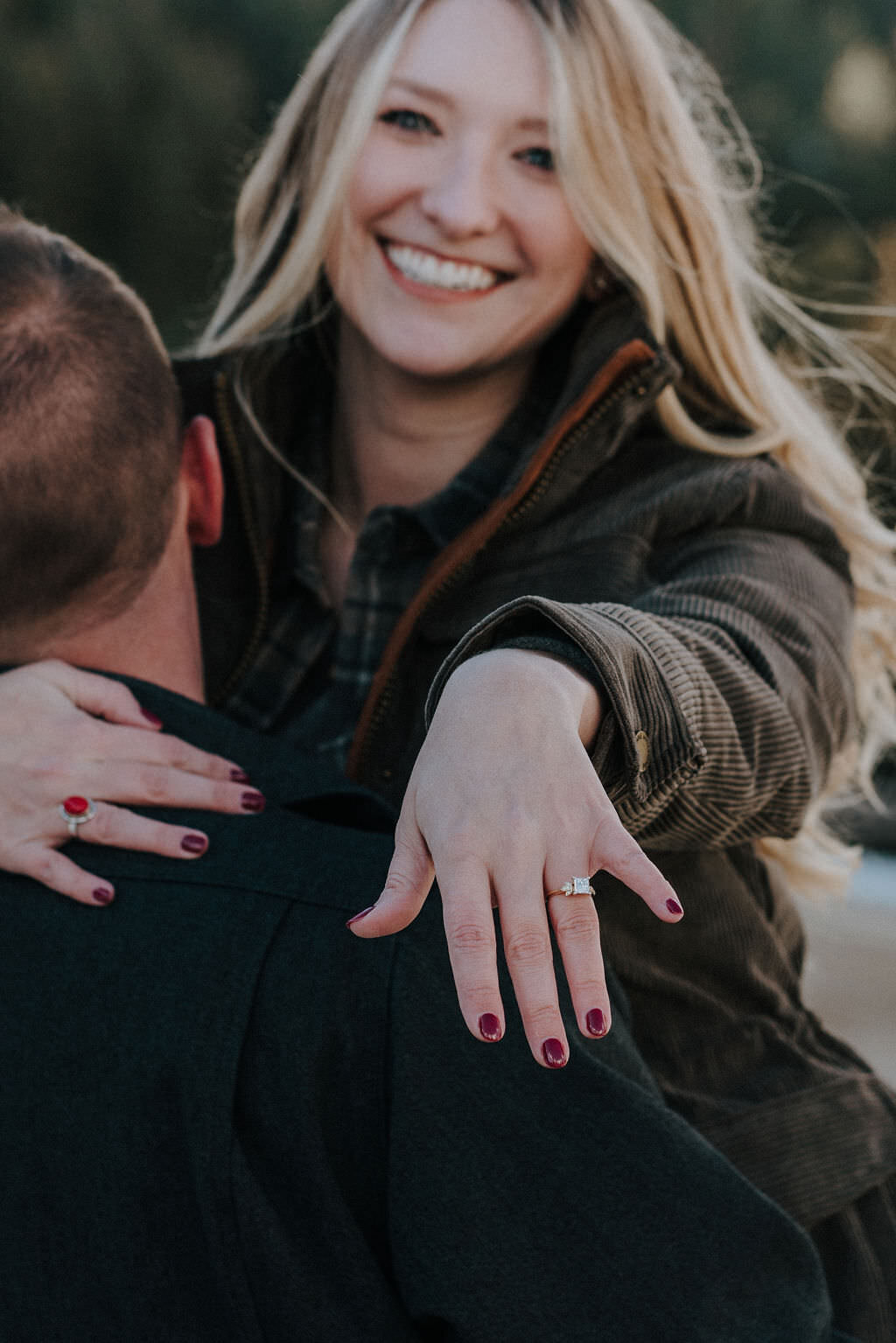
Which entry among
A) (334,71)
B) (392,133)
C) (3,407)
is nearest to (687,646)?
(3,407)

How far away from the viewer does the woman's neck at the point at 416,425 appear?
A: 5.23 ft

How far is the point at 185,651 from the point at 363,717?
24 cm

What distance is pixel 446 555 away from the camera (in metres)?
1.37

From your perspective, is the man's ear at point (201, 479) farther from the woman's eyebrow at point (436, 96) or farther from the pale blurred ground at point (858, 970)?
the pale blurred ground at point (858, 970)

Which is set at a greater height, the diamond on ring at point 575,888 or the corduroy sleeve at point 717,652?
the diamond on ring at point 575,888

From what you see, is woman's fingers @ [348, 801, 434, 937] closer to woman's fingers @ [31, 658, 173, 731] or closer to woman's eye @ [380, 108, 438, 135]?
woman's fingers @ [31, 658, 173, 731]

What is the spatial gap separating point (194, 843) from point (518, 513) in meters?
0.55

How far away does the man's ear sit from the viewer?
126cm

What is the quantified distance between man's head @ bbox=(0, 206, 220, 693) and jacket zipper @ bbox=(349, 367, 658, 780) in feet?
0.92

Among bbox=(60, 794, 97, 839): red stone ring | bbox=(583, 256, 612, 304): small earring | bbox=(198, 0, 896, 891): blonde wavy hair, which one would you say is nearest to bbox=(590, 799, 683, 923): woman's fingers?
bbox=(60, 794, 97, 839): red stone ring

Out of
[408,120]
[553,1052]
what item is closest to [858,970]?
[408,120]

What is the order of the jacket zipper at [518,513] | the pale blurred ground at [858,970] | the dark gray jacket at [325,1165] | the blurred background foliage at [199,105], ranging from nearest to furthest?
the dark gray jacket at [325,1165] → the jacket zipper at [518,513] → the pale blurred ground at [858,970] → the blurred background foliage at [199,105]

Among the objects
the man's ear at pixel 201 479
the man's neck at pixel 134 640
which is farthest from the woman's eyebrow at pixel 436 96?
the man's neck at pixel 134 640

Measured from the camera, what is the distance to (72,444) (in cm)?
107
